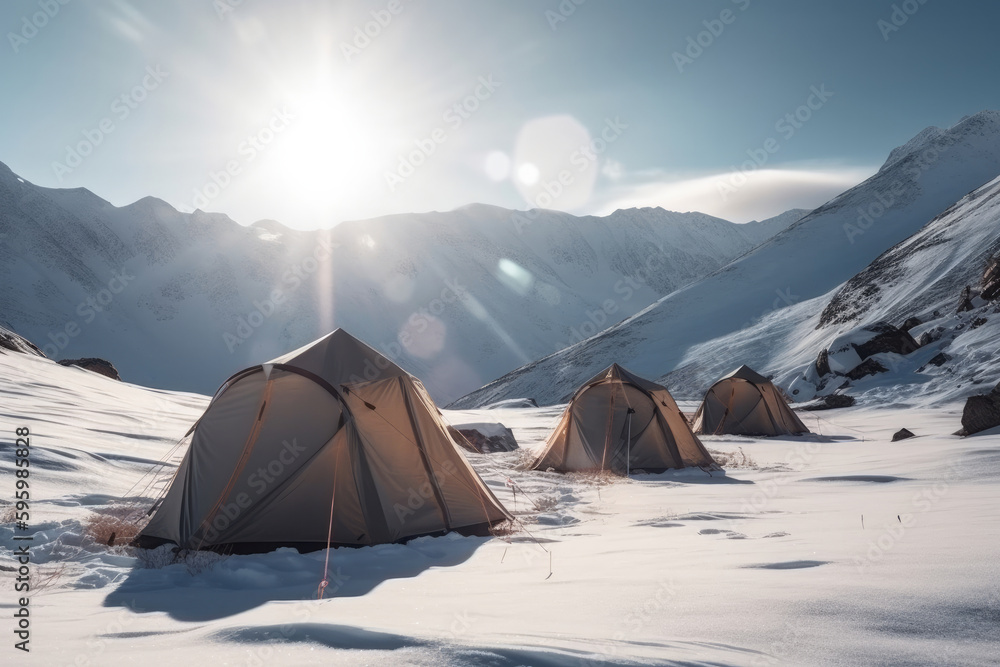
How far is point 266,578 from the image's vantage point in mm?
5145

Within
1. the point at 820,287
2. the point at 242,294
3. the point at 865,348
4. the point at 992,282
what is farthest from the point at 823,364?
the point at 242,294

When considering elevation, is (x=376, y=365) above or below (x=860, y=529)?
above

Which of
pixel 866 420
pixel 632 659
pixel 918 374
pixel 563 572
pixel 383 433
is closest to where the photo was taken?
pixel 632 659

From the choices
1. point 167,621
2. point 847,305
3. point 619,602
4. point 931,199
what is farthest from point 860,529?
point 931,199

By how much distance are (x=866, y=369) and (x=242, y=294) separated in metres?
104

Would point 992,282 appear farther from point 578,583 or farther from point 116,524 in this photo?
point 116,524

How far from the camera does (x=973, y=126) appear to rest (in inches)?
4045

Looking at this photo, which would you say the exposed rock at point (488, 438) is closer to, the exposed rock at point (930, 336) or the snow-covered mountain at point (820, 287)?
the snow-covered mountain at point (820, 287)

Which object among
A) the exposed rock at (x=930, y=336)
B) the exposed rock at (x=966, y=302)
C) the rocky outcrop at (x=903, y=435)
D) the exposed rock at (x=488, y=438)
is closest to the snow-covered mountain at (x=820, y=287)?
the exposed rock at (x=930, y=336)

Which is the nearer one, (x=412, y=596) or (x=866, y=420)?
(x=412, y=596)

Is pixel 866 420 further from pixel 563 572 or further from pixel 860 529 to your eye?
pixel 563 572

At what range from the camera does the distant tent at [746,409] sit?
20.8 metres

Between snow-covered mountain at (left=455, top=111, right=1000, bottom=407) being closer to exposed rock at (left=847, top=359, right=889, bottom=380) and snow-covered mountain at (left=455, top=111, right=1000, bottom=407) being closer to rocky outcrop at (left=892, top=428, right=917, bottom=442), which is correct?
exposed rock at (left=847, top=359, right=889, bottom=380)

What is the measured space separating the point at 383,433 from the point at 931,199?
99.5m
